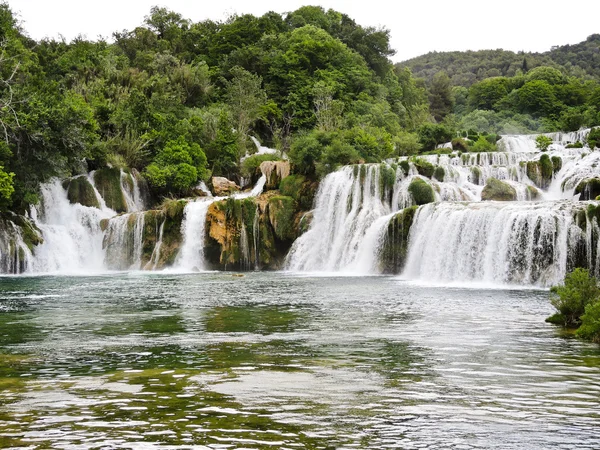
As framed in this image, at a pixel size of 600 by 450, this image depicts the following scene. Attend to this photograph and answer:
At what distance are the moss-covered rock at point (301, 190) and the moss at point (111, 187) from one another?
10.4 meters

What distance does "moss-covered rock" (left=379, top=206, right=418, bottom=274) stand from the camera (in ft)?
112

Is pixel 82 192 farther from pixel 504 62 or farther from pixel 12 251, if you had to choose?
pixel 504 62

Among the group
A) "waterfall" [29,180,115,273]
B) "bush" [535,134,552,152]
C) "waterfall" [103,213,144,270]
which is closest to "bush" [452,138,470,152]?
"bush" [535,134,552,152]

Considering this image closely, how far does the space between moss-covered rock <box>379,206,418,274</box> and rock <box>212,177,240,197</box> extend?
53.4ft

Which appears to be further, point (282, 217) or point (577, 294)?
point (282, 217)

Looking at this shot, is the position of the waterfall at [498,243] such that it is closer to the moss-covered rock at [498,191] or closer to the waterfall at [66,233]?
the moss-covered rock at [498,191]

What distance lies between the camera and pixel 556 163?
41.4 m

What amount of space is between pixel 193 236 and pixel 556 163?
21.6 m

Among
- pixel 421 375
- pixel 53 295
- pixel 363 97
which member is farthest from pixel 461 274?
pixel 363 97

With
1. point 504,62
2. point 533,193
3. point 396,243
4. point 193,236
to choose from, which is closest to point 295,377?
point 396,243

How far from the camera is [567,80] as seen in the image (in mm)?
91938

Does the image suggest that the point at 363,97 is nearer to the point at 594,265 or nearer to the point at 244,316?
the point at 594,265

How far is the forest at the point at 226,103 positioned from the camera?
38688mm

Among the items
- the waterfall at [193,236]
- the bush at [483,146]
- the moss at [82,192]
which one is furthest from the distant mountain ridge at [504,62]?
the moss at [82,192]
